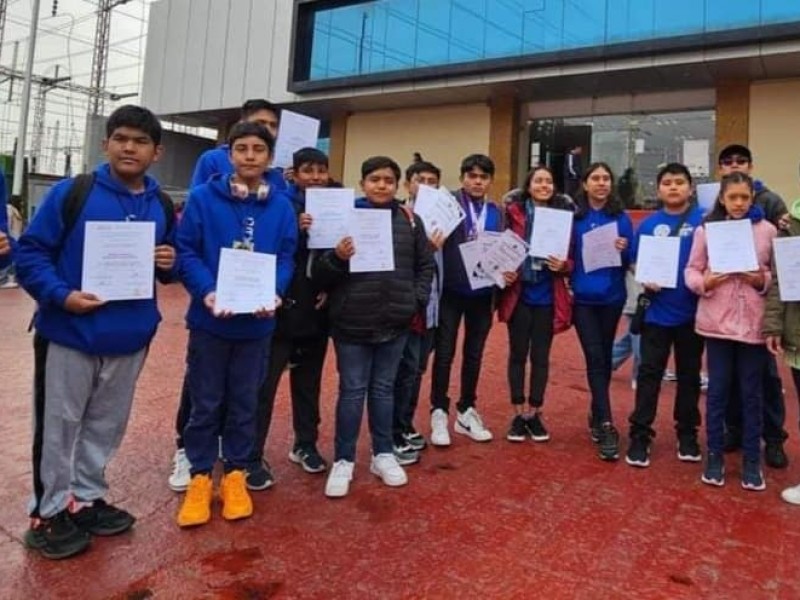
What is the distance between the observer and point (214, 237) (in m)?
2.84

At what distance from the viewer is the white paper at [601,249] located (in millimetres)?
3959

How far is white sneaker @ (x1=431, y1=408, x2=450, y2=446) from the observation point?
398 centimetres

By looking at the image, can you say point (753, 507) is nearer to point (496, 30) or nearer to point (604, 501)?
point (604, 501)

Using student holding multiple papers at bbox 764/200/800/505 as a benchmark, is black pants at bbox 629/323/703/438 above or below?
below

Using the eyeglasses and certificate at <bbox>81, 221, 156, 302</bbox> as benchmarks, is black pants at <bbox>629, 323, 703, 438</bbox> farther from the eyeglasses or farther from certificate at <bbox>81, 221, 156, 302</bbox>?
certificate at <bbox>81, 221, 156, 302</bbox>

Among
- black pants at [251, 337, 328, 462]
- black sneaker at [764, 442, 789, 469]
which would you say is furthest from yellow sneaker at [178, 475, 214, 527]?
black sneaker at [764, 442, 789, 469]

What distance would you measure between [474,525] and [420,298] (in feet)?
3.93

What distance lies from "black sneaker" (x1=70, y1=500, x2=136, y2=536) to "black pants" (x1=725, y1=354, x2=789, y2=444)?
3532mm

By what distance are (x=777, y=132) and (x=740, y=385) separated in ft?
38.1

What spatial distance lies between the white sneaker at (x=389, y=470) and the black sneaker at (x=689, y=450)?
5.95ft

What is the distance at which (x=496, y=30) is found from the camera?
14531 mm

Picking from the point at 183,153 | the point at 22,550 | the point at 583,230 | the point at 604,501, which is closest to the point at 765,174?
the point at 583,230

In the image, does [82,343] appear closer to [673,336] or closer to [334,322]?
[334,322]

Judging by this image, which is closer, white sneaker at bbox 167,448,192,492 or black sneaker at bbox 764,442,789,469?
white sneaker at bbox 167,448,192,492
